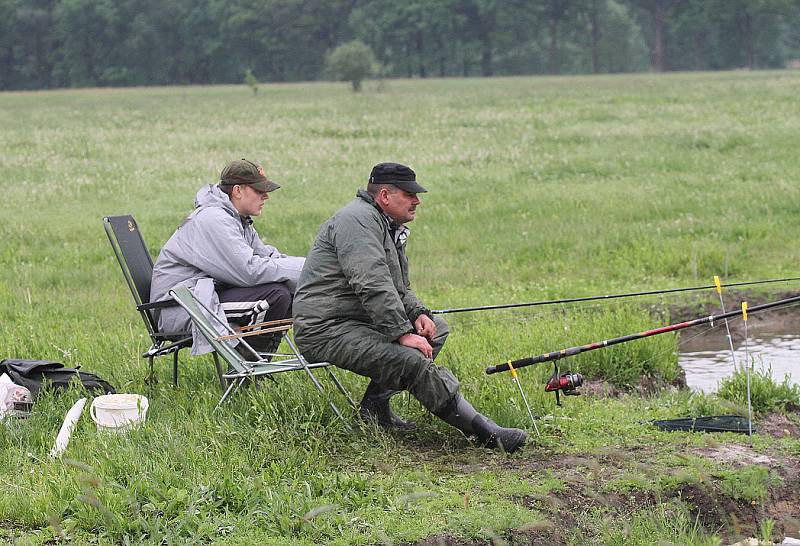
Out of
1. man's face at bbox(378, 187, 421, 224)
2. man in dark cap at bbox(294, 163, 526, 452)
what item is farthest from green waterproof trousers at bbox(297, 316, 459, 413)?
man's face at bbox(378, 187, 421, 224)

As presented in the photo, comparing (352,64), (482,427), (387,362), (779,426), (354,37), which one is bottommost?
(779,426)

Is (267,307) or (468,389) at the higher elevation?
(267,307)

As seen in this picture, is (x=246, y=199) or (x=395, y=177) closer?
(x=395, y=177)

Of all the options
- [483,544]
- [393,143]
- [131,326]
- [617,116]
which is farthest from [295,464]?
[617,116]

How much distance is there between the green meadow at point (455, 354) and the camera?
5.00 meters

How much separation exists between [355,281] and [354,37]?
108 metres

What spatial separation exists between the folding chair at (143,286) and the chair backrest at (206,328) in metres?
0.44

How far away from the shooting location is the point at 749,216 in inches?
535

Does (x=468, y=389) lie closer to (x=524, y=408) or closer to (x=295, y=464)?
(x=524, y=408)

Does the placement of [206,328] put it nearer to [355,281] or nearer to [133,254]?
[355,281]

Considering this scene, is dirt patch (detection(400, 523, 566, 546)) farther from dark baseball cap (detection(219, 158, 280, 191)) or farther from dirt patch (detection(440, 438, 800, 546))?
dark baseball cap (detection(219, 158, 280, 191))

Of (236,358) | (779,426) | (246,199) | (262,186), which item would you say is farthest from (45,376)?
(779,426)

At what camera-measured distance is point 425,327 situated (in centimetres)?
613

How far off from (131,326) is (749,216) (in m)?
7.59
